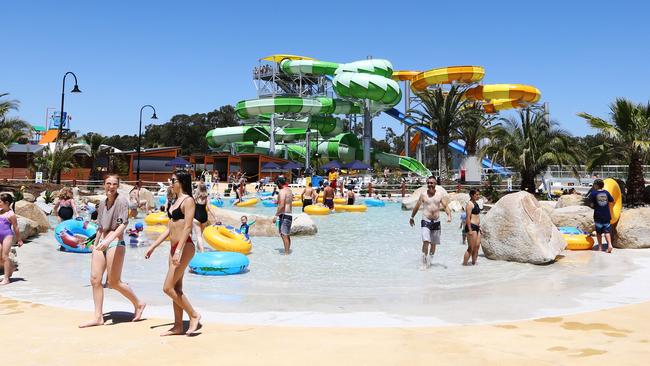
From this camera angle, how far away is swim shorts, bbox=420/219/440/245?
8836 millimetres

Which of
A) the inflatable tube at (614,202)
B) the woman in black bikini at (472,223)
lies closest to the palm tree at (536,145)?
the inflatable tube at (614,202)

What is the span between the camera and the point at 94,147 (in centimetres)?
3875

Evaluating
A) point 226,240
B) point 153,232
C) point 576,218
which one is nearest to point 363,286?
point 226,240

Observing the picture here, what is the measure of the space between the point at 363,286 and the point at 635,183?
49.8 feet

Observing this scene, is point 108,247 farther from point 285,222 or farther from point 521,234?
point 521,234

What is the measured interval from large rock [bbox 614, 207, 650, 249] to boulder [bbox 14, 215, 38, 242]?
1196 cm

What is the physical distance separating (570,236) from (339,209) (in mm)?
11789

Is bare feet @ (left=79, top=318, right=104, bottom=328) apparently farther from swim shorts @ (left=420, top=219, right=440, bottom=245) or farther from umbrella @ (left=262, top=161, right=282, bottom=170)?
umbrella @ (left=262, top=161, right=282, bottom=170)

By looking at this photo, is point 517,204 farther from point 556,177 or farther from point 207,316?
point 556,177

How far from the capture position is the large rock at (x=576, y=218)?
12.8 metres

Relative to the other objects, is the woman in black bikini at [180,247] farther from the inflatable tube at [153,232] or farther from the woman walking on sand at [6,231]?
the inflatable tube at [153,232]

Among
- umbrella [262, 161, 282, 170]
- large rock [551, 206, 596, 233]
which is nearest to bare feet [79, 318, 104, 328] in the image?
large rock [551, 206, 596, 233]

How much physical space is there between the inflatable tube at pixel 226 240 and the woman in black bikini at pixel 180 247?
5571 millimetres

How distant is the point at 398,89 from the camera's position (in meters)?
48.2
